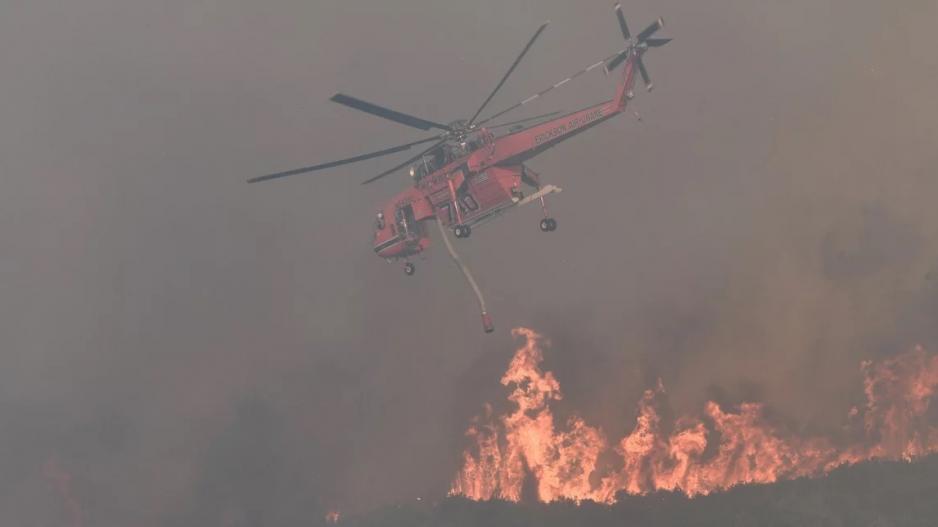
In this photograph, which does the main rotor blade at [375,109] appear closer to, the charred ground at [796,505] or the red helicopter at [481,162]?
the red helicopter at [481,162]

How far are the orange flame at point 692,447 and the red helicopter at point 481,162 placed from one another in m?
21.1

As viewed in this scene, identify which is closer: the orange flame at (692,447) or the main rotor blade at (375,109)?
the main rotor blade at (375,109)

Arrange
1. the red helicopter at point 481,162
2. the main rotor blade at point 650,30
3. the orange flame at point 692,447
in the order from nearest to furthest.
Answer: the main rotor blade at point 650,30, the red helicopter at point 481,162, the orange flame at point 692,447

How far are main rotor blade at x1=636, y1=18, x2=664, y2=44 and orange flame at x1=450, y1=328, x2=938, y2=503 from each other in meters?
30.5

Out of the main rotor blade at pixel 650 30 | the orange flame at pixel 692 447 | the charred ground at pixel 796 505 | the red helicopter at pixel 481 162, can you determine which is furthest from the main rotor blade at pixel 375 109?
the orange flame at pixel 692 447

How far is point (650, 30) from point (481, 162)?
438 inches

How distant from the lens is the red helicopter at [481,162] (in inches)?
1474

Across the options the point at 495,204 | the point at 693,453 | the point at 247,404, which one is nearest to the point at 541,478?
the point at 693,453

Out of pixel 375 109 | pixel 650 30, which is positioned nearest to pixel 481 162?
pixel 375 109

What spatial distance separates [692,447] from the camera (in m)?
57.7

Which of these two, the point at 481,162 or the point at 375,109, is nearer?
the point at 375,109

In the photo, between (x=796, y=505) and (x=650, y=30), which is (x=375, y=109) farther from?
(x=796, y=505)

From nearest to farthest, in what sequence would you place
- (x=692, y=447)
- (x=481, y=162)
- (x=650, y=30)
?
(x=650, y=30)
(x=481, y=162)
(x=692, y=447)

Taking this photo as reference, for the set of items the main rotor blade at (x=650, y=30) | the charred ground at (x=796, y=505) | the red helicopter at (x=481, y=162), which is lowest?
the charred ground at (x=796, y=505)
